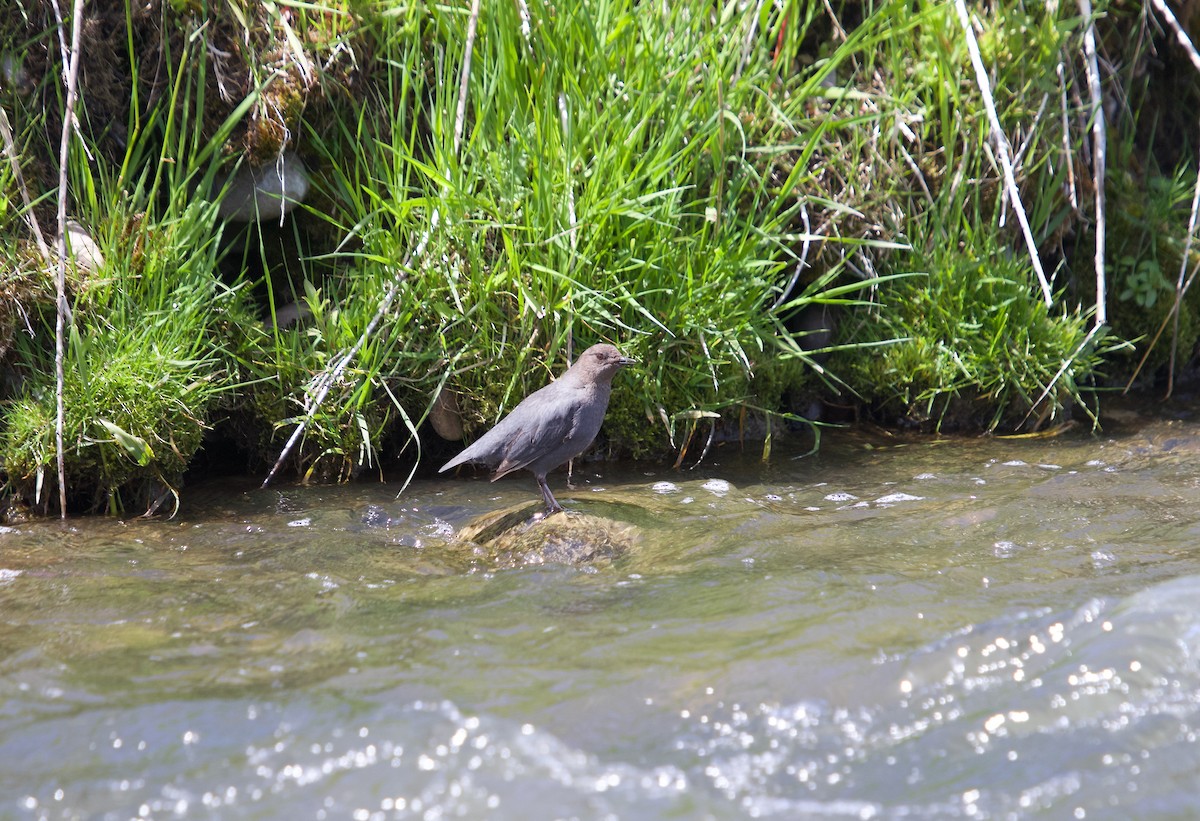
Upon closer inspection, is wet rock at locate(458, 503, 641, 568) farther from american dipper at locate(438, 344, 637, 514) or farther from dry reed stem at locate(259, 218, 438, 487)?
dry reed stem at locate(259, 218, 438, 487)

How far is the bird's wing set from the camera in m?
4.15

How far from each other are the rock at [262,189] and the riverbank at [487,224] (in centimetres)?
2

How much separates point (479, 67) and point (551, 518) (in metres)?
1.97

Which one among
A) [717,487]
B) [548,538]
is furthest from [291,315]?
[717,487]

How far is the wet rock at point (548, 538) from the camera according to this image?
378cm

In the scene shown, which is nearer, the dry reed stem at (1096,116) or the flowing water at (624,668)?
the flowing water at (624,668)

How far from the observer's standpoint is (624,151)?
4.38 m

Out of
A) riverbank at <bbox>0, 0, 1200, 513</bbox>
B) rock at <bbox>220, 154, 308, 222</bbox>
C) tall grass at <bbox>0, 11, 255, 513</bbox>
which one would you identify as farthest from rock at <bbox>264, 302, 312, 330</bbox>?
rock at <bbox>220, 154, 308, 222</bbox>

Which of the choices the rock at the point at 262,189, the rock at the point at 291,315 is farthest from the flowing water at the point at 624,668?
the rock at the point at 262,189

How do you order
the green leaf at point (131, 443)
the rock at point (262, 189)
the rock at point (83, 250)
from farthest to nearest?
1. the rock at point (262, 189)
2. the rock at point (83, 250)
3. the green leaf at point (131, 443)

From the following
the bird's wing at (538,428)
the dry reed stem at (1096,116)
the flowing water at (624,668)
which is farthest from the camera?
the dry reed stem at (1096,116)

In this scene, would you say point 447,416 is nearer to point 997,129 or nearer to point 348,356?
point 348,356

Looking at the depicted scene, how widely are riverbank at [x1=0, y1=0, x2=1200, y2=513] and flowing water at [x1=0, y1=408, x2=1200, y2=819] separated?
633 mm

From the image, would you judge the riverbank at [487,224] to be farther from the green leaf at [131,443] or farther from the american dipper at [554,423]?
the american dipper at [554,423]
